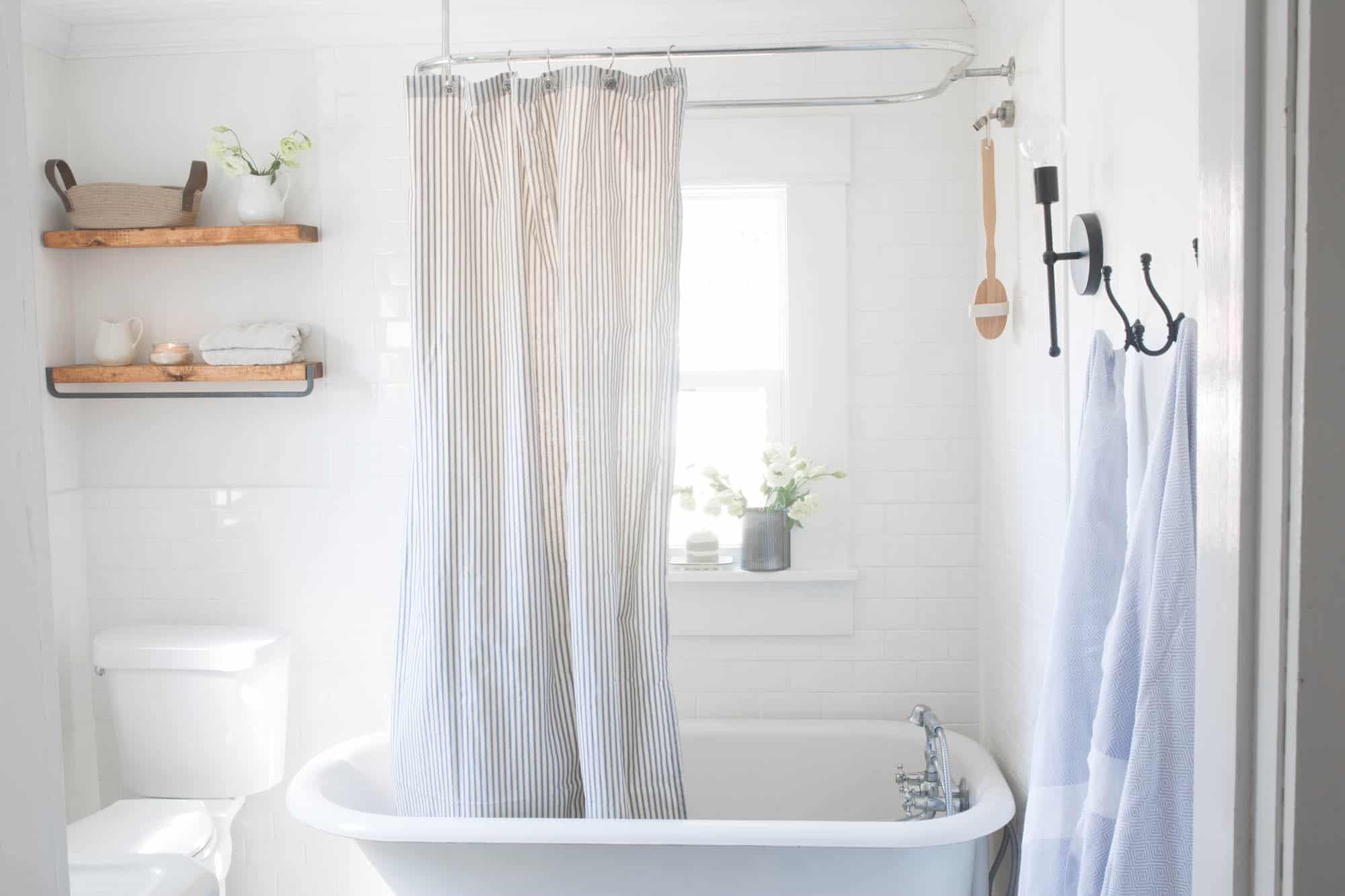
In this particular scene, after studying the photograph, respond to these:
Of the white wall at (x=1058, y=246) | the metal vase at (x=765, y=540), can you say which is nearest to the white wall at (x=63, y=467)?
the metal vase at (x=765, y=540)

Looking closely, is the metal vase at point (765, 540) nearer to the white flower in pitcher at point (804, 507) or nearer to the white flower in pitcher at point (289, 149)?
the white flower in pitcher at point (804, 507)

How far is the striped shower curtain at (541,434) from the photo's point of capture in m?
2.22

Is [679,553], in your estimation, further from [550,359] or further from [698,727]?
[550,359]

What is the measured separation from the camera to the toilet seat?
2.52 meters

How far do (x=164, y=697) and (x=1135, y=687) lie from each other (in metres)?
2.46

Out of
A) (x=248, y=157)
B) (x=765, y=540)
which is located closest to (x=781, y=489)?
(x=765, y=540)

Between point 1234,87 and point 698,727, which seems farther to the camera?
point 698,727

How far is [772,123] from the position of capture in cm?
291

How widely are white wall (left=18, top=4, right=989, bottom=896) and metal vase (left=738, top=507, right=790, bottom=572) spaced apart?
14 cm

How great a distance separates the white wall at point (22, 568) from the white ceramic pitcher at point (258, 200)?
8.26ft

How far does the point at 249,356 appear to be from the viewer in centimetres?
288

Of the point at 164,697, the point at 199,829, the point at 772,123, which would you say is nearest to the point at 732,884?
the point at 199,829

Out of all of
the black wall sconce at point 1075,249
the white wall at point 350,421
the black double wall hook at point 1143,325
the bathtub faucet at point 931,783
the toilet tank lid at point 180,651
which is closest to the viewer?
the black double wall hook at point 1143,325

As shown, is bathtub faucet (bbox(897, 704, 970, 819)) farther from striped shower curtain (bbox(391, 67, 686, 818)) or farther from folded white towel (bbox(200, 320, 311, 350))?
folded white towel (bbox(200, 320, 311, 350))
